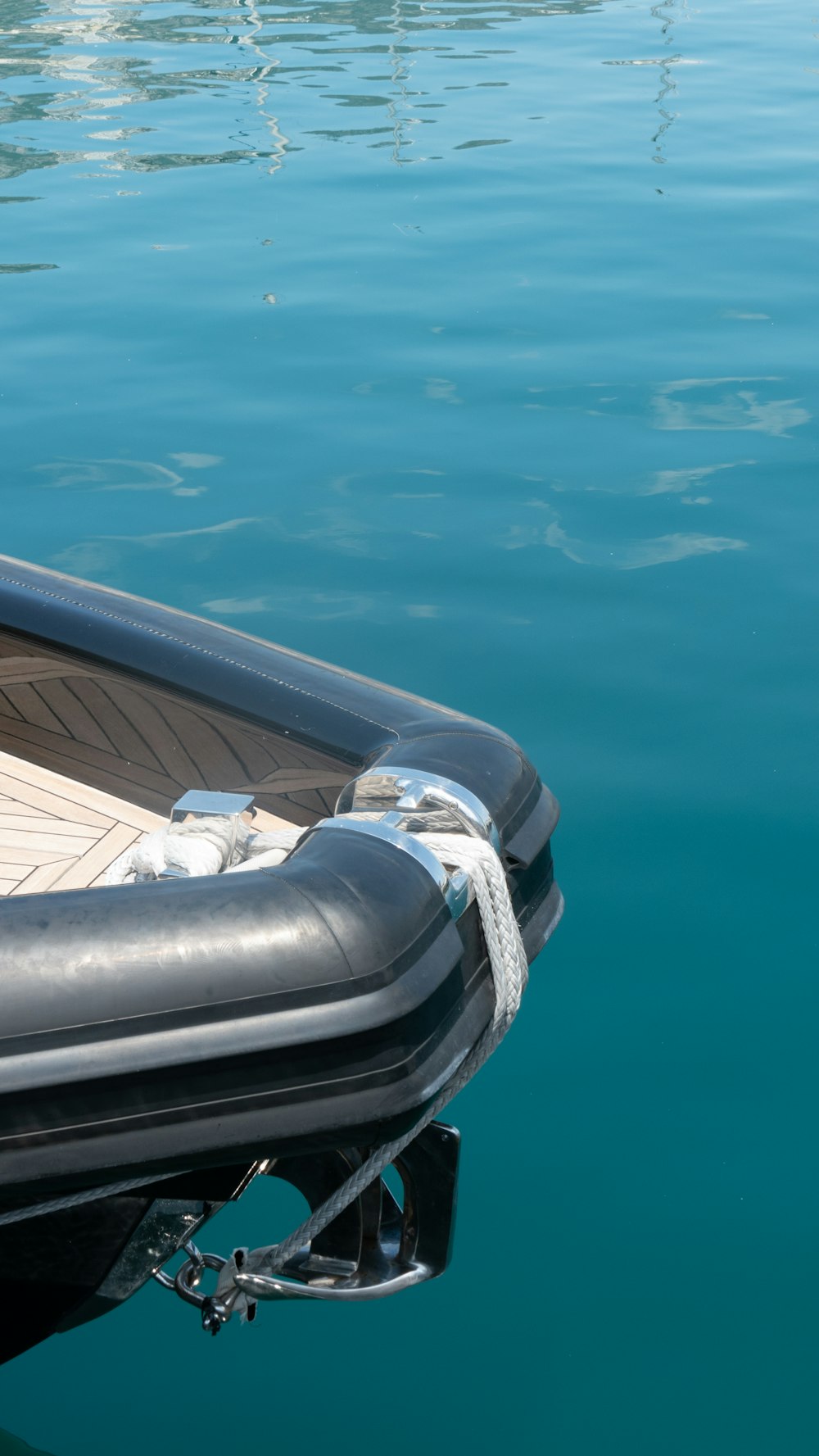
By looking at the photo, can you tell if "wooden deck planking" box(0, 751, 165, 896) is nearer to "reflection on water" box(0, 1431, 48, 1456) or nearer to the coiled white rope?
the coiled white rope

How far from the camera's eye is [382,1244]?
2195 millimetres

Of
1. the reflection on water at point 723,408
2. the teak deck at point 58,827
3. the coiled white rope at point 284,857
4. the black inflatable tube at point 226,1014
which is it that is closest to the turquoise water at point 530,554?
the reflection on water at point 723,408

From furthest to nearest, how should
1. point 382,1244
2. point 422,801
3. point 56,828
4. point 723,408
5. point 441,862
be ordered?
point 723,408, point 56,828, point 382,1244, point 422,801, point 441,862

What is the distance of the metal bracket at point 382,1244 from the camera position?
210cm

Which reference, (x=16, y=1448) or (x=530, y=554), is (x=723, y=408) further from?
(x=16, y=1448)

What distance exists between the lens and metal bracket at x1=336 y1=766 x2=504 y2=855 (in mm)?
2035

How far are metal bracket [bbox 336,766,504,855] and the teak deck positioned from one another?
0.37 meters

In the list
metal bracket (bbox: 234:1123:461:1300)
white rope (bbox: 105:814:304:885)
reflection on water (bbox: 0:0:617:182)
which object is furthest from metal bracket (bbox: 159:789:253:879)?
reflection on water (bbox: 0:0:617:182)

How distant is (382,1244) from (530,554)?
2.90m

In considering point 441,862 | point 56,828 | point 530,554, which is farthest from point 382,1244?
point 530,554

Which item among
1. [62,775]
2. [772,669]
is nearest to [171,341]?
[772,669]

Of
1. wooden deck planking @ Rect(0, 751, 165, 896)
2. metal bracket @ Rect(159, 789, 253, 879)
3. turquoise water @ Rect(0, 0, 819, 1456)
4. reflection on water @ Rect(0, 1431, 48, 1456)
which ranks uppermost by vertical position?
metal bracket @ Rect(159, 789, 253, 879)

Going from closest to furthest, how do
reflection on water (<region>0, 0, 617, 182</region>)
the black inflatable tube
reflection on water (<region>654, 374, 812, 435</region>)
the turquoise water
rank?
the black inflatable tube < the turquoise water < reflection on water (<region>654, 374, 812, 435</region>) < reflection on water (<region>0, 0, 617, 182</region>)

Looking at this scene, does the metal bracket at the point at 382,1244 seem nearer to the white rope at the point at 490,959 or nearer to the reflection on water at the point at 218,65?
the white rope at the point at 490,959
